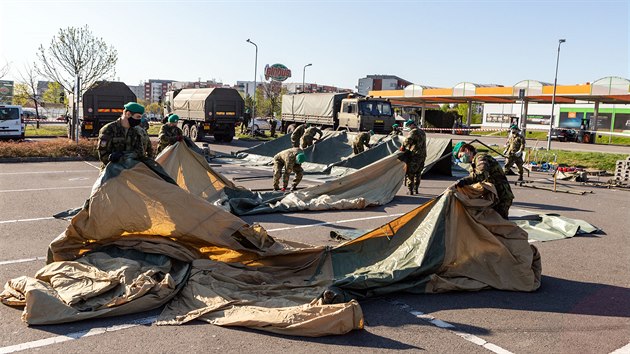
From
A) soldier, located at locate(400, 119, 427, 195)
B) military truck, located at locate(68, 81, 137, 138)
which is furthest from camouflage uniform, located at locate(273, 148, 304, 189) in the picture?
military truck, located at locate(68, 81, 137, 138)

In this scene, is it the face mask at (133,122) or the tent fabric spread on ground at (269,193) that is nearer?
the face mask at (133,122)

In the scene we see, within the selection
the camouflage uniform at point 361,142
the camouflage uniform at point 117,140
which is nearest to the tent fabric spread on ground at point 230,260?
the camouflage uniform at point 117,140

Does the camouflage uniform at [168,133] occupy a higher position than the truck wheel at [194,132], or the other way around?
the camouflage uniform at [168,133]

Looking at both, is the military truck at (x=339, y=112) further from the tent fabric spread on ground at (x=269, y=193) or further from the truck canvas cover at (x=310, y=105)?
the tent fabric spread on ground at (x=269, y=193)

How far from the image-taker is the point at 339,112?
2741 cm

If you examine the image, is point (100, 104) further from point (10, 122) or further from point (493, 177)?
point (493, 177)

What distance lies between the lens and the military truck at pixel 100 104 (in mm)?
25469

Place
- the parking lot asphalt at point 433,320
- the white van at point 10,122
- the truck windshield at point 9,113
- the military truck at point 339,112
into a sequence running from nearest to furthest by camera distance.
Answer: the parking lot asphalt at point 433,320 < the military truck at point 339,112 < the white van at point 10,122 < the truck windshield at point 9,113

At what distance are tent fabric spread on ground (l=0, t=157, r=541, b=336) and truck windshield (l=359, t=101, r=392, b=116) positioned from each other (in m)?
19.1

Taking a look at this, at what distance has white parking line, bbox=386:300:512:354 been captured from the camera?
468 centimetres

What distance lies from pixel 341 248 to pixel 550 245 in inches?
162

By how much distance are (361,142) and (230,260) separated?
12.0m

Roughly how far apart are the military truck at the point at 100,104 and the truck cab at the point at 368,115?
11.2m

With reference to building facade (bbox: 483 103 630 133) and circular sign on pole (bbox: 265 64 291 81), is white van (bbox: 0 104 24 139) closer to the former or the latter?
building facade (bbox: 483 103 630 133)
